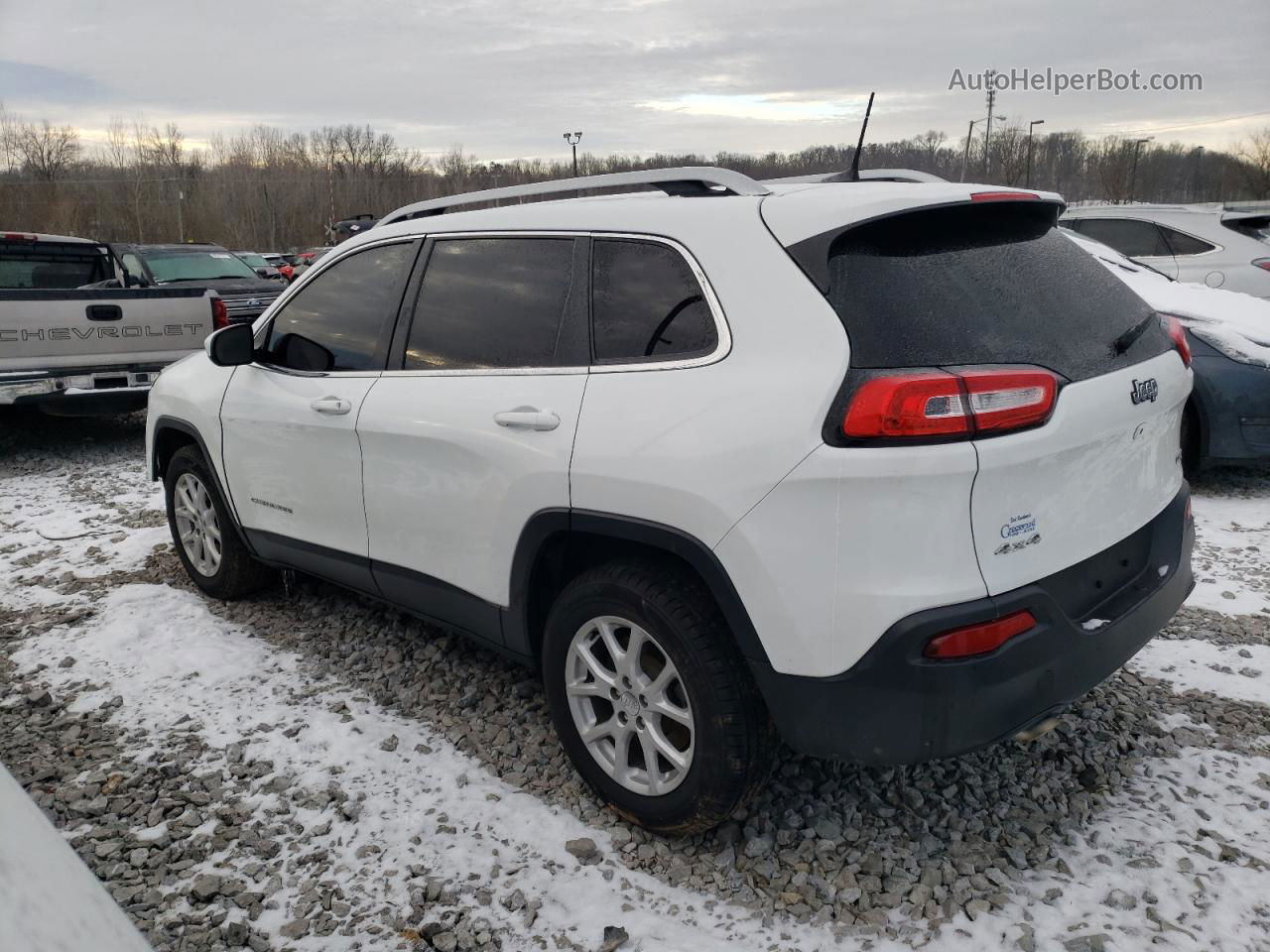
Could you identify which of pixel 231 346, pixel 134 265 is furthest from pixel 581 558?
pixel 134 265

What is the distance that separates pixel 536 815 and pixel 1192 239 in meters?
9.82

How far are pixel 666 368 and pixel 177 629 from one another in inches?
118

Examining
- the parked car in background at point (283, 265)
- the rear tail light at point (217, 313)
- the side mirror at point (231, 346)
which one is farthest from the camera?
the parked car in background at point (283, 265)

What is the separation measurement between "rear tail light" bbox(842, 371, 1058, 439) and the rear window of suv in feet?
0.21

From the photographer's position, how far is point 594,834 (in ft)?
9.21

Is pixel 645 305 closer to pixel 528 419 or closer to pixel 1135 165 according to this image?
pixel 528 419

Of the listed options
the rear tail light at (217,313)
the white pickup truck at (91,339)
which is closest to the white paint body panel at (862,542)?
the white pickup truck at (91,339)

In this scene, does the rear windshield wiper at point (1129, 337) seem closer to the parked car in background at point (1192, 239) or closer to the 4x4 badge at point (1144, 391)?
the 4x4 badge at point (1144, 391)

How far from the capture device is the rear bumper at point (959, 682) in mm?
2154

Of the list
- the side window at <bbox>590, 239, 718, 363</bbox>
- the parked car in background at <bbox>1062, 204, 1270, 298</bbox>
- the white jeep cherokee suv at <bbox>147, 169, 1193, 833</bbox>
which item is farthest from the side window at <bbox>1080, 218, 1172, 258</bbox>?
the side window at <bbox>590, 239, 718, 363</bbox>

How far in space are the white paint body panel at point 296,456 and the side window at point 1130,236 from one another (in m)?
9.09

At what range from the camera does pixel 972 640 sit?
2.16 metres

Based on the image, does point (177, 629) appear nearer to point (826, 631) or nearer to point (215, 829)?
point (215, 829)

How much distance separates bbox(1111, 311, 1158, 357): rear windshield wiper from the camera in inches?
101
